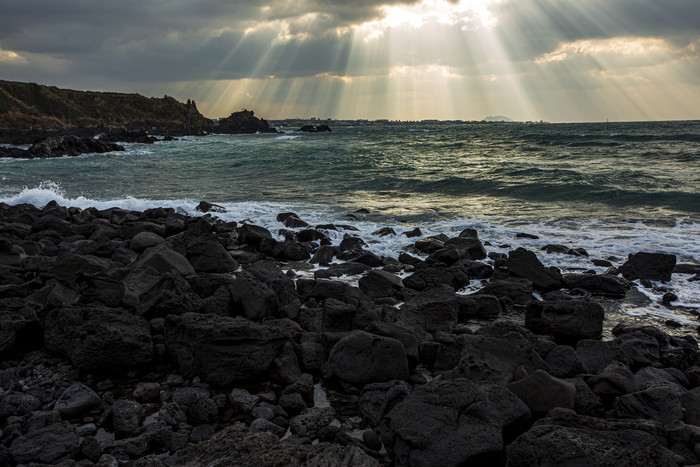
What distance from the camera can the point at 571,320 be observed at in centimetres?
590

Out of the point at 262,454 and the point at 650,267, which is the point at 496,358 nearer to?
the point at 262,454

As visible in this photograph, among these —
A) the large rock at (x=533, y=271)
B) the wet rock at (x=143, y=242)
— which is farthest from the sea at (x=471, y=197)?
the wet rock at (x=143, y=242)

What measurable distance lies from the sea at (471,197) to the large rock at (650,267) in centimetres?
20

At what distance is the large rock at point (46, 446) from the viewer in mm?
3318

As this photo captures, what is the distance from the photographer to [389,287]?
7453 millimetres

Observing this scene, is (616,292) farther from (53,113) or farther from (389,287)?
(53,113)

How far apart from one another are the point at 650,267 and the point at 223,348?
7.26 m

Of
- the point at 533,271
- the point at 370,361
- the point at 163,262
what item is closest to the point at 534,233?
the point at 533,271

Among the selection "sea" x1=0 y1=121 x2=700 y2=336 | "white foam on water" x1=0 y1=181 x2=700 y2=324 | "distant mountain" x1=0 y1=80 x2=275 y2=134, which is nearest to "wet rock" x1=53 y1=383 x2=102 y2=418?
"white foam on water" x1=0 y1=181 x2=700 y2=324

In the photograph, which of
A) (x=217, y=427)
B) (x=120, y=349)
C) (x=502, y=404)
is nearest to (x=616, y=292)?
(x=502, y=404)

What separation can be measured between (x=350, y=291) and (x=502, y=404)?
3363 millimetres

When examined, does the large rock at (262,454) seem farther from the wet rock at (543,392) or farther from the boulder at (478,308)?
the boulder at (478,308)

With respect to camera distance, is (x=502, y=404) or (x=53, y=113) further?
(x=53, y=113)

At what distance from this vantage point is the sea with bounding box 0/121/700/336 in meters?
10.2
